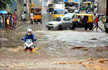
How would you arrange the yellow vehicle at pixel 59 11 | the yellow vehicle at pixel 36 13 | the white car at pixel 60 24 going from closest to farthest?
1. the white car at pixel 60 24
2. the yellow vehicle at pixel 36 13
3. the yellow vehicle at pixel 59 11

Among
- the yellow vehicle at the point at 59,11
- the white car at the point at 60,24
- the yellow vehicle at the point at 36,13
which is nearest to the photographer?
the white car at the point at 60,24

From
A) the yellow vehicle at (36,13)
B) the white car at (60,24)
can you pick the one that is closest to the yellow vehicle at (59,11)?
the yellow vehicle at (36,13)

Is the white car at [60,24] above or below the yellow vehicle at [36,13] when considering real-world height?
below

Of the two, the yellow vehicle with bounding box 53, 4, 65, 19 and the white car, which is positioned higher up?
the yellow vehicle with bounding box 53, 4, 65, 19

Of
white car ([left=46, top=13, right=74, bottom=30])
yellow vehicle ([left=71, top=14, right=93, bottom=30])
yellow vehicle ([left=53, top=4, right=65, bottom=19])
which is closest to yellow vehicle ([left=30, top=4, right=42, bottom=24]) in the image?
yellow vehicle ([left=53, top=4, right=65, bottom=19])

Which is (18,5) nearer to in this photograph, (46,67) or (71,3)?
(71,3)

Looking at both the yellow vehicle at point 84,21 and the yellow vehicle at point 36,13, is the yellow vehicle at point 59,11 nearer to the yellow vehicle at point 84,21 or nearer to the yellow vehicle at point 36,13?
the yellow vehicle at point 36,13

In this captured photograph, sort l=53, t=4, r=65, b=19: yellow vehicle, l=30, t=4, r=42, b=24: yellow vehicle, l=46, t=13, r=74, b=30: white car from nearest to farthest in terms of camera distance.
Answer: l=46, t=13, r=74, b=30: white car
l=30, t=4, r=42, b=24: yellow vehicle
l=53, t=4, r=65, b=19: yellow vehicle

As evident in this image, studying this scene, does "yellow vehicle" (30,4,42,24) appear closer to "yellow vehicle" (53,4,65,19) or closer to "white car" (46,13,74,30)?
"yellow vehicle" (53,4,65,19)

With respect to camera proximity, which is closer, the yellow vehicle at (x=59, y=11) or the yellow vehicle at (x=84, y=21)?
the yellow vehicle at (x=84, y=21)

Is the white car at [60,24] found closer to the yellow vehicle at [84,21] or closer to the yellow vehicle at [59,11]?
the yellow vehicle at [84,21]

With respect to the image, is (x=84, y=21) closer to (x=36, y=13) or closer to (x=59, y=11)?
(x=59, y=11)

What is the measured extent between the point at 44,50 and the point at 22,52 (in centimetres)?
148

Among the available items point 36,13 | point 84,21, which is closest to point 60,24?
point 84,21
